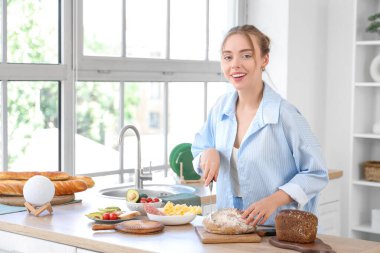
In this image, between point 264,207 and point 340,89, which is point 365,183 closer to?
point 340,89

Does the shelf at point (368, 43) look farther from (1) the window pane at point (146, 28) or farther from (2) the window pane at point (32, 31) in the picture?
(2) the window pane at point (32, 31)

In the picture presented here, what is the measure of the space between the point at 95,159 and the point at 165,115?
0.61 meters

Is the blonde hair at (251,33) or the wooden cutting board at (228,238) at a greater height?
the blonde hair at (251,33)

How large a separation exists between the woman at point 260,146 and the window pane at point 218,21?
88.2 inches

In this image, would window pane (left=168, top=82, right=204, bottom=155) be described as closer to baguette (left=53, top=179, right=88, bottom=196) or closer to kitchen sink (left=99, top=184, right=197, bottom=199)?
kitchen sink (left=99, top=184, right=197, bottom=199)

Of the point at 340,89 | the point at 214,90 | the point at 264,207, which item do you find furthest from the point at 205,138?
the point at 340,89

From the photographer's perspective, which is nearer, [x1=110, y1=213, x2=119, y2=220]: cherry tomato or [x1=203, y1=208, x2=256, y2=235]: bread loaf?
[x1=203, y1=208, x2=256, y2=235]: bread loaf

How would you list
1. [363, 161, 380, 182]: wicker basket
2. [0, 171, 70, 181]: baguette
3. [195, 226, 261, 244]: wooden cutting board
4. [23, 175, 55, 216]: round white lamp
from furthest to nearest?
[363, 161, 380, 182]: wicker basket, [0, 171, 70, 181]: baguette, [23, 175, 55, 216]: round white lamp, [195, 226, 261, 244]: wooden cutting board

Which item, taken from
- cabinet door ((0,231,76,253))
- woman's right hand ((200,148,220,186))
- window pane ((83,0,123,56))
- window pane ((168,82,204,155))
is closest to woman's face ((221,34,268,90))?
woman's right hand ((200,148,220,186))

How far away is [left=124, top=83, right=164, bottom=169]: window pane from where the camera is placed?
14.7ft

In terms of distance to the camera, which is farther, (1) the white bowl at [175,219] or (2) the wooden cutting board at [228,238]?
(1) the white bowl at [175,219]

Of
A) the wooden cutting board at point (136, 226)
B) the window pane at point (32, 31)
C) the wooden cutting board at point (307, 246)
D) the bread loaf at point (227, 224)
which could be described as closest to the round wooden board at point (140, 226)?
the wooden cutting board at point (136, 226)

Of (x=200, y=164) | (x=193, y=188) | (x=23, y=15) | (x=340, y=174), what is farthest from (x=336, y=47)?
(x=200, y=164)

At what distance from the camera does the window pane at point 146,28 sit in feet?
14.6
